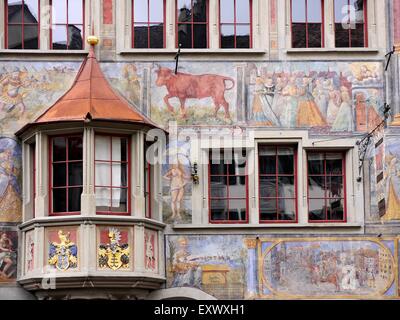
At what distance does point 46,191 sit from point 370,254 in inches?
252

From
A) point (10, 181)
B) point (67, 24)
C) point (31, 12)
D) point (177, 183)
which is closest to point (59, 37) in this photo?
point (67, 24)

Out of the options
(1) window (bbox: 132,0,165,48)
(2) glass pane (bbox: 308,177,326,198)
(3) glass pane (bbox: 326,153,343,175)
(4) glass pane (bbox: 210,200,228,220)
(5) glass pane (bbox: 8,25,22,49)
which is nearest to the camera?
(4) glass pane (bbox: 210,200,228,220)

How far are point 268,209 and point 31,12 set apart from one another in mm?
6199

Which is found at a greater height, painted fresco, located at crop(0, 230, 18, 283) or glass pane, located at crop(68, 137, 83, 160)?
glass pane, located at crop(68, 137, 83, 160)

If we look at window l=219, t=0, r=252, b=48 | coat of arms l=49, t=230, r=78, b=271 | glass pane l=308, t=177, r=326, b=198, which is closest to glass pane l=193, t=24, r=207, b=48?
window l=219, t=0, r=252, b=48

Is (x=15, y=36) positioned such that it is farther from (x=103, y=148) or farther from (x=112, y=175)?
(x=112, y=175)

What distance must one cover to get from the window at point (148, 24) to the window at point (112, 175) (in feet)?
7.18

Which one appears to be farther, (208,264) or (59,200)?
(208,264)

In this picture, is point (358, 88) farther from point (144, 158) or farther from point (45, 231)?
point (45, 231)

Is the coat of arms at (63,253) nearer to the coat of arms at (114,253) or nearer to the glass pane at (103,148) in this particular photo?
the coat of arms at (114,253)

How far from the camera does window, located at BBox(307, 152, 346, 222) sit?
24438mm

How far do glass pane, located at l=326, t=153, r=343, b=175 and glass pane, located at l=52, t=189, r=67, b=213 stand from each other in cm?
527

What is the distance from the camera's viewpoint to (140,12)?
81.8ft

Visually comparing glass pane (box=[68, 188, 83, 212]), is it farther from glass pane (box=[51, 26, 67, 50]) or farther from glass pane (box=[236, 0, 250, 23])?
glass pane (box=[236, 0, 250, 23])
